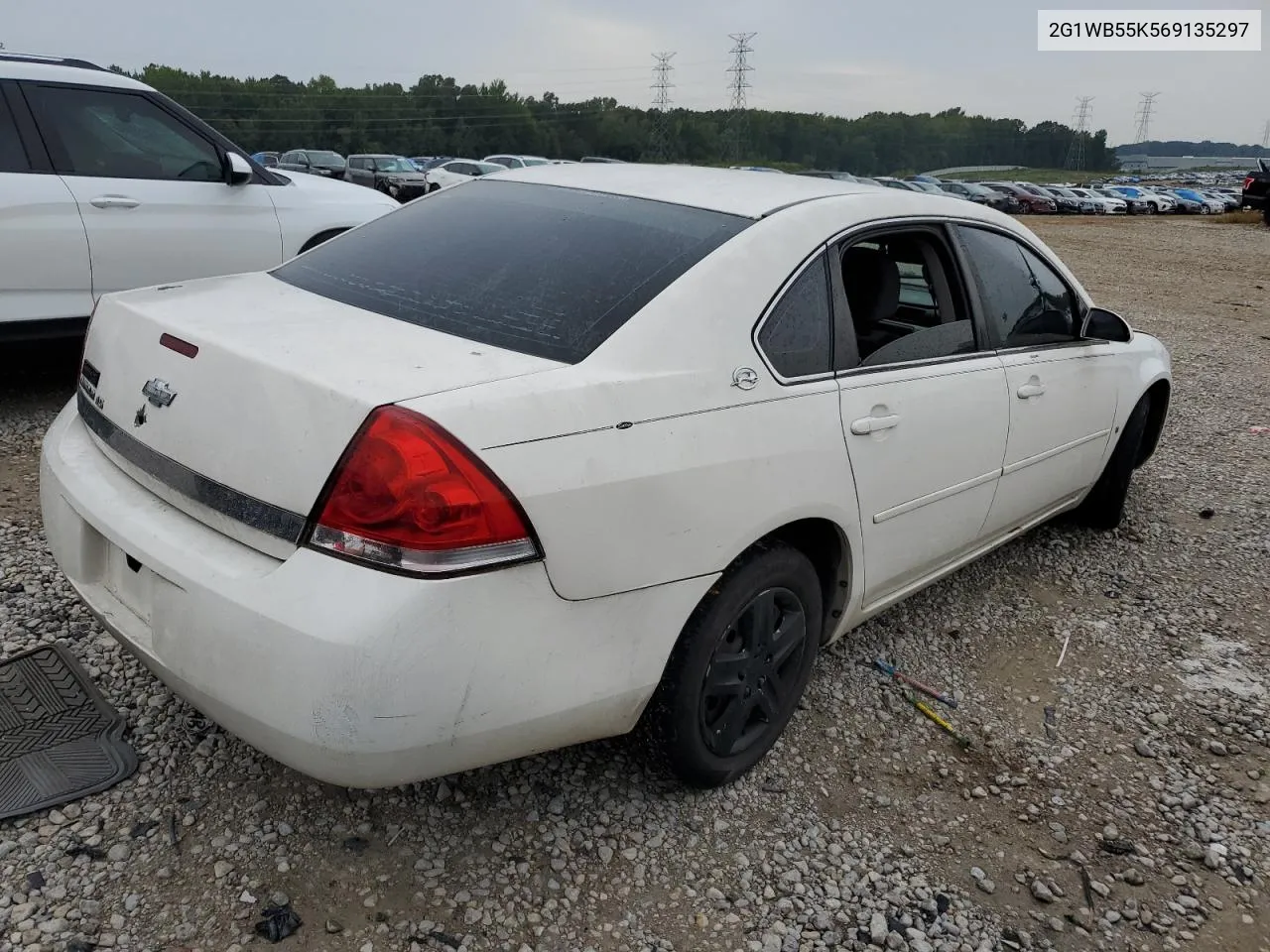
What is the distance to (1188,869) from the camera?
2430mm

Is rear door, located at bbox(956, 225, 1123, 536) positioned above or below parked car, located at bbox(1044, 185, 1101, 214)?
below

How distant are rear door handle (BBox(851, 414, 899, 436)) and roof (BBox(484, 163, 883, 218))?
61cm

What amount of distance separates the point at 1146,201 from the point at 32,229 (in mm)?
49329

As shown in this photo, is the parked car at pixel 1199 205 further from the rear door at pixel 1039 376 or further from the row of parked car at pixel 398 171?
the rear door at pixel 1039 376

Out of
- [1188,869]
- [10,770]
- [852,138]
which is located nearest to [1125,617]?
[1188,869]

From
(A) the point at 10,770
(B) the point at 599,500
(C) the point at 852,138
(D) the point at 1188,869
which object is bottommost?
(D) the point at 1188,869

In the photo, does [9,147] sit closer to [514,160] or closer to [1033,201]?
[514,160]

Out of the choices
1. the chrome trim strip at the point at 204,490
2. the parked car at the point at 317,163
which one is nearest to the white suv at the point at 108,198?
the chrome trim strip at the point at 204,490

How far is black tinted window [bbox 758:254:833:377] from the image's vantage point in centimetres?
238

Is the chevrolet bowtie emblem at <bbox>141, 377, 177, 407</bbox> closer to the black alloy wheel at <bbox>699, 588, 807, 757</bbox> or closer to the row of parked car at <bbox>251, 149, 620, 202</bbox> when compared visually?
the black alloy wheel at <bbox>699, 588, 807, 757</bbox>

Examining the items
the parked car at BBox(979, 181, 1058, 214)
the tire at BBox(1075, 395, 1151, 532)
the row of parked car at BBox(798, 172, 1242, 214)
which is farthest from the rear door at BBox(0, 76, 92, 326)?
the parked car at BBox(979, 181, 1058, 214)

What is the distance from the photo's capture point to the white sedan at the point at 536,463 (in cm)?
179

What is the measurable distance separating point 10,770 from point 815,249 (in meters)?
2.43

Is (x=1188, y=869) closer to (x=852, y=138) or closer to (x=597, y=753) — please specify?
(x=597, y=753)
